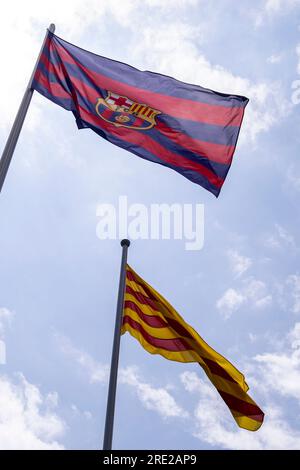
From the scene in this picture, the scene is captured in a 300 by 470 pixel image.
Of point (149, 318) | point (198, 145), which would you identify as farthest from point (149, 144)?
point (149, 318)

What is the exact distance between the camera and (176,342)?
519 inches

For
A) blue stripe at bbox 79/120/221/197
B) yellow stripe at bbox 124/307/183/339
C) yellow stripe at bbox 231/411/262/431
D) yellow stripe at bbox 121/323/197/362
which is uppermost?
blue stripe at bbox 79/120/221/197

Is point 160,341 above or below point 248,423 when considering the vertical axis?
above

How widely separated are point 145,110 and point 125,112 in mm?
527

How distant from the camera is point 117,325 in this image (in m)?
11.6

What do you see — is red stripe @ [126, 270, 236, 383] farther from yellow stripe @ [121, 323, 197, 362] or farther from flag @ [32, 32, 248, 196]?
flag @ [32, 32, 248, 196]

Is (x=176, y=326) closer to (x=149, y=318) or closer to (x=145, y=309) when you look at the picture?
(x=149, y=318)

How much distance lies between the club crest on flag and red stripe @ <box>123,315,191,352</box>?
197 inches

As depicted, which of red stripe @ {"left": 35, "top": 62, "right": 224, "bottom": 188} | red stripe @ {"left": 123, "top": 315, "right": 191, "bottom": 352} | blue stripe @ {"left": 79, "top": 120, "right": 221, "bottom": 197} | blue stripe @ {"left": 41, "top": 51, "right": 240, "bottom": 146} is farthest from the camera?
red stripe @ {"left": 123, "top": 315, "right": 191, "bottom": 352}

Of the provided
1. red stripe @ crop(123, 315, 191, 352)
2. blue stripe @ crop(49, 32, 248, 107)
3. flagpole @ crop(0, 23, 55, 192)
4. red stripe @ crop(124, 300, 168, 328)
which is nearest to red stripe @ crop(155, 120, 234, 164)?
blue stripe @ crop(49, 32, 248, 107)

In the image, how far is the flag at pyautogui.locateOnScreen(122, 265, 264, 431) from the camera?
12.9m
